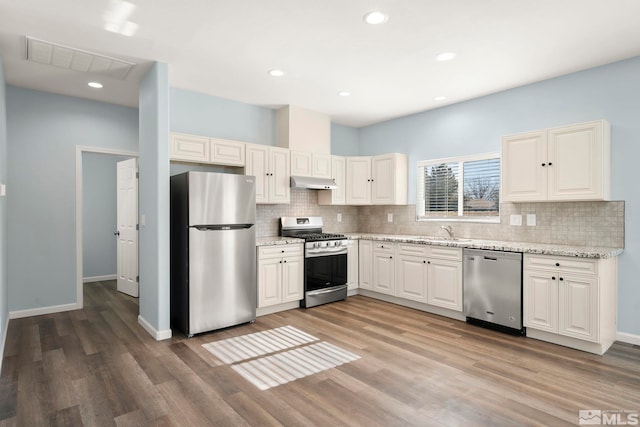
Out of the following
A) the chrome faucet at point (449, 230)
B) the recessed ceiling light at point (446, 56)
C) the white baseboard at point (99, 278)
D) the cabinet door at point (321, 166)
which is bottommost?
the white baseboard at point (99, 278)

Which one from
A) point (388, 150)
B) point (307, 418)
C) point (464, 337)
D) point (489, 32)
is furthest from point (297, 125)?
point (307, 418)

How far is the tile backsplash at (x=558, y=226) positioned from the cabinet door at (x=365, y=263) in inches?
34.3

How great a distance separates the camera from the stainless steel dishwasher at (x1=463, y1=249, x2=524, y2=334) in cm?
357

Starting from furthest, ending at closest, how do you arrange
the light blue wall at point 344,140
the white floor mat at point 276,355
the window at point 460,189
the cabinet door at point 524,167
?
the light blue wall at point 344,140
the window at point 460,189
the cabinet door at point 524,167
the white floor mat at point 276,355

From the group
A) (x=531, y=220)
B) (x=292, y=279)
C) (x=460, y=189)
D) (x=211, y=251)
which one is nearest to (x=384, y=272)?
(x=292, y=279)

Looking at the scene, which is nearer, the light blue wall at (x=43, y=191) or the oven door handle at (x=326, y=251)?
the light blue wall at (x=43, y=191)

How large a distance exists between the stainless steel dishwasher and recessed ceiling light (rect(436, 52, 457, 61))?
201 centimetres

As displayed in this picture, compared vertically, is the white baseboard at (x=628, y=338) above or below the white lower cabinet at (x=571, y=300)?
below

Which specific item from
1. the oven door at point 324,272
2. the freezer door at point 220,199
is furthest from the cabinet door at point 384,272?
the freezer door at point 220,199

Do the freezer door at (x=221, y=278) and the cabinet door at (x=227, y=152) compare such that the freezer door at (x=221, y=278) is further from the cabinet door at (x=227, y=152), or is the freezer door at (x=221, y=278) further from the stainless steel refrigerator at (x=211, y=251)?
the cabinet door at (x=227, y=152)

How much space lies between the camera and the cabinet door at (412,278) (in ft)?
14.6

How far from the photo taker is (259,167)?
4.57m

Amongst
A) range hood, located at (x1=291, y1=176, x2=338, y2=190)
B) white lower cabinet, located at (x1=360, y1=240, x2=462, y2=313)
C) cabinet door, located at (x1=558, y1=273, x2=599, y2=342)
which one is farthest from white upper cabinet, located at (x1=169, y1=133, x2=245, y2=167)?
cabinet door, located at (x1=558, y1=273, x2=599, y2=342)

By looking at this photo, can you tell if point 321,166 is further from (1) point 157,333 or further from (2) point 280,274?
(1) point 157,333
